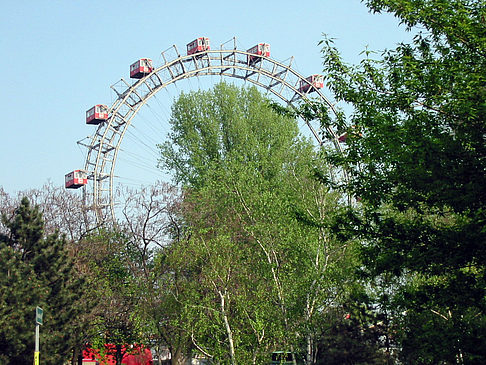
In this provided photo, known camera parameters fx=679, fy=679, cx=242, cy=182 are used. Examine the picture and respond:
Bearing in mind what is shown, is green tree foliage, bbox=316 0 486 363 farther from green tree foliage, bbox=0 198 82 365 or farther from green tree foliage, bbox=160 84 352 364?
green tree foliage, bbox=0 198 82 365

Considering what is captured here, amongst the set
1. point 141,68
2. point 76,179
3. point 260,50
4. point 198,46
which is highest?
point 260,50

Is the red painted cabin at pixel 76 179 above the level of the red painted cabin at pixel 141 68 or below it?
below

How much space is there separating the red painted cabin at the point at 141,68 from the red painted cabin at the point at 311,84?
1189 centimetres

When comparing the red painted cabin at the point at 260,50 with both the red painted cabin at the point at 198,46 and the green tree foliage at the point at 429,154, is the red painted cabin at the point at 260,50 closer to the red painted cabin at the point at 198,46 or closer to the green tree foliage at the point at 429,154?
the red painted cabin at the point at 198,46

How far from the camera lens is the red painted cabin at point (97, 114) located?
142 ft

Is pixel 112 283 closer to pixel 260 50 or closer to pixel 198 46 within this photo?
pixel 198 46

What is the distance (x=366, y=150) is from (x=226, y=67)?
116ft

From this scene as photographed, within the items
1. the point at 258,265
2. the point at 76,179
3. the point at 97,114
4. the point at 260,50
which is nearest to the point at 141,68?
the point at 97,114

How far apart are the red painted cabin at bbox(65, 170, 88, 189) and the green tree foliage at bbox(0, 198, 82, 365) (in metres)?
15.0

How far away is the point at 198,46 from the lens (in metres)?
46.1

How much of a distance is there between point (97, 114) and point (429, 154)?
34870 millimetres

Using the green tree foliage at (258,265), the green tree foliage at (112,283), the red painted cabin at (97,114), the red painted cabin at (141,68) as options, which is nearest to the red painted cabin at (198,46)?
the red painted cabin at (141,68)

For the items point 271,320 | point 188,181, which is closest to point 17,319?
point 271,320

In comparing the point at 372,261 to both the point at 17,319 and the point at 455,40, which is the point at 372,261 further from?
the point at 17,319
